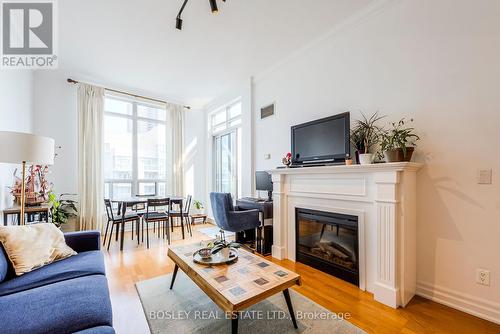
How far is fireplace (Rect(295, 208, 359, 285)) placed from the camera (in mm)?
2396

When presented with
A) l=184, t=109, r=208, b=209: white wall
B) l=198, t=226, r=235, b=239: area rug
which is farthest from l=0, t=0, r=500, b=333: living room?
l=184, t=109, r=208, b=209: white wall

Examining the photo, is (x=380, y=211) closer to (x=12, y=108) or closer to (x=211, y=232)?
(x=211, y=232)

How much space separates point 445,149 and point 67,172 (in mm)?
5632

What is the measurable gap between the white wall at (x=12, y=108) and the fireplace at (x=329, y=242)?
370cm

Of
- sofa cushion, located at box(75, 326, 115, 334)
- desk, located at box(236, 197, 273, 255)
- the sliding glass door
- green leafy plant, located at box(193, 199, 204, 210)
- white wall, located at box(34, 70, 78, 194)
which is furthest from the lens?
green leafy plant, located at box(193, 199, 204, 210)

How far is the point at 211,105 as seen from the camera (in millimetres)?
5641

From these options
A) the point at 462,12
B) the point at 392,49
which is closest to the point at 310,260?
the point at 392,49

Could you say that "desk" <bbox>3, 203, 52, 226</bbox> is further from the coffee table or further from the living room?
the coffee table

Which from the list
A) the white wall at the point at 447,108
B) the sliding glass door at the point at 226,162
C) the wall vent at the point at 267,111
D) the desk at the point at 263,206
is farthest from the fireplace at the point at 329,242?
the sliding glass door at the point at 226,162

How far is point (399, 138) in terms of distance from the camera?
6.99 feet

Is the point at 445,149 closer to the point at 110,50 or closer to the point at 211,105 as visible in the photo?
the point at 110,50

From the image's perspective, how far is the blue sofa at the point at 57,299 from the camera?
1083mm

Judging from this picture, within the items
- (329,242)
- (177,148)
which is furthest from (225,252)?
(177,148)

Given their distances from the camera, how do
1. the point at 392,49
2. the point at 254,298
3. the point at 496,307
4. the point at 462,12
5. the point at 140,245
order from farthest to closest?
the point at 140,245, the point at 392,49, the point at 462,12, the point at 496,307, the point at 254,298
